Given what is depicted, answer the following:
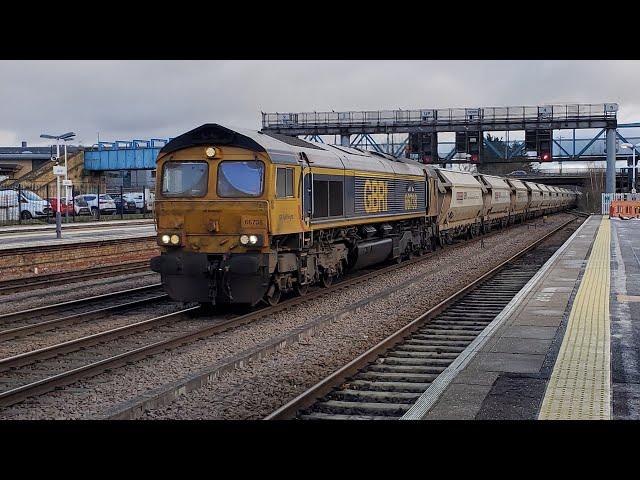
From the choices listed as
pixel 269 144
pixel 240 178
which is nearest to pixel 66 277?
pixel 240 178

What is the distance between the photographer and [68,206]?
44.5m

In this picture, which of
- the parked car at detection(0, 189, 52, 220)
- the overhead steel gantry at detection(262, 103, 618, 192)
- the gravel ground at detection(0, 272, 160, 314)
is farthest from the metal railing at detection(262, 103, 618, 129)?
the gravel ground at detection(0, 272, 160, 314)

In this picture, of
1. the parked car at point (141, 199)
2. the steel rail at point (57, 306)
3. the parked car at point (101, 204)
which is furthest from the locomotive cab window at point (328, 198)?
the parked car at point (141, 199)

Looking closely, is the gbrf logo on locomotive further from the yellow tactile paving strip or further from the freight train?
the yellow tactile paving strip

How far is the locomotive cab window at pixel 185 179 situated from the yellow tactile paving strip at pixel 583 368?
22.7ft

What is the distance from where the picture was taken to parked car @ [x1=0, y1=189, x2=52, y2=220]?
131 ft

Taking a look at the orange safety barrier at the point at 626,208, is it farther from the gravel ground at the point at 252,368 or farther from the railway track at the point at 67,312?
the railway track at the point at 67,312

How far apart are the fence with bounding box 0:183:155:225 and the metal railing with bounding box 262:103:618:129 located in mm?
10091

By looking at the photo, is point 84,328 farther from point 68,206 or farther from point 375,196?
point 68,206

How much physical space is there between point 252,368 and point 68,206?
37.7 metres

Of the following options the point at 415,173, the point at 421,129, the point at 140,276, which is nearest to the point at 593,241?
the point at 415,173

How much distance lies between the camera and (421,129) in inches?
1671

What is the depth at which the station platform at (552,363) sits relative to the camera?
23.7ft
